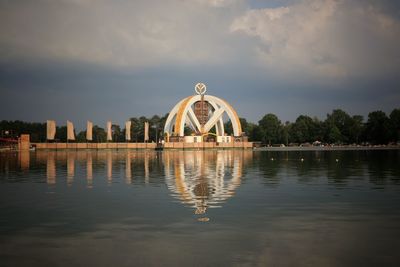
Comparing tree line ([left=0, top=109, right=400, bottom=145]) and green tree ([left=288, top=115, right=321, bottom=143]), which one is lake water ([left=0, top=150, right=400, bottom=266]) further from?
green tree ([left=288, top=115, right=321, bottom=143])

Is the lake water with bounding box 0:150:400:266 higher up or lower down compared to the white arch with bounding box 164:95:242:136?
lower down

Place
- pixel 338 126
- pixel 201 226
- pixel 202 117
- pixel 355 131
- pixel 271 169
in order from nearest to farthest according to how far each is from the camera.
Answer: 1. pixel 201 226
2. pixel 271 169
3. pixel 202 117
4. pixel 355 131
5. pixel 338 126

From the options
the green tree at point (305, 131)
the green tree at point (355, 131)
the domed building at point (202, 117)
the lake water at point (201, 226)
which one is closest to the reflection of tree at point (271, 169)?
the lake water at point (201, 226)

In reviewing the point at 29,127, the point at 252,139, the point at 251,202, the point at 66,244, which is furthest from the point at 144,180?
the point at 29,127

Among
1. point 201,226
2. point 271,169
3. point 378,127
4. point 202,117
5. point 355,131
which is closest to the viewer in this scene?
point 201,226

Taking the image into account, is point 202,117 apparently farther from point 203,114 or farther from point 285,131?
point 285,131

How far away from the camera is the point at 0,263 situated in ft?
26.2

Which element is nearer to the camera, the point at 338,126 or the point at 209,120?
the point at 209,120

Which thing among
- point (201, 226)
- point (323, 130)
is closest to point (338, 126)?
point (323, 130)

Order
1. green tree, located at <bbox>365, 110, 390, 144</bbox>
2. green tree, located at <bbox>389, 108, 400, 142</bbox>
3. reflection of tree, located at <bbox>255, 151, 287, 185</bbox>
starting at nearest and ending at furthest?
reflection of tree, located at <bbox>255, 151, 287, 185</bbox>
green tree, located at <bbox>389, 108, 400, 142</bbox>
green tree, located at <bbox>365, 110, 390, 144</bbox>

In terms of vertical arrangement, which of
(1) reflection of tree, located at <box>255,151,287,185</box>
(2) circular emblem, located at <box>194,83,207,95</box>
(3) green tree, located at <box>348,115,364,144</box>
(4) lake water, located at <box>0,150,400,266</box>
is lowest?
(4) lake water, located at <box>0,150,400,266</box>

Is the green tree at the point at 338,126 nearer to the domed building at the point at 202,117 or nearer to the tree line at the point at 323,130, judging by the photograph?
the tree line at the point at 323,130

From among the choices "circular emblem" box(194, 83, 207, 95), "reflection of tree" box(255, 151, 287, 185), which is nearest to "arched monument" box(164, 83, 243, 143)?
"circular emblem" box(194, 83, 207, 95)

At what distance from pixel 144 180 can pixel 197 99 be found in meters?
84.5
